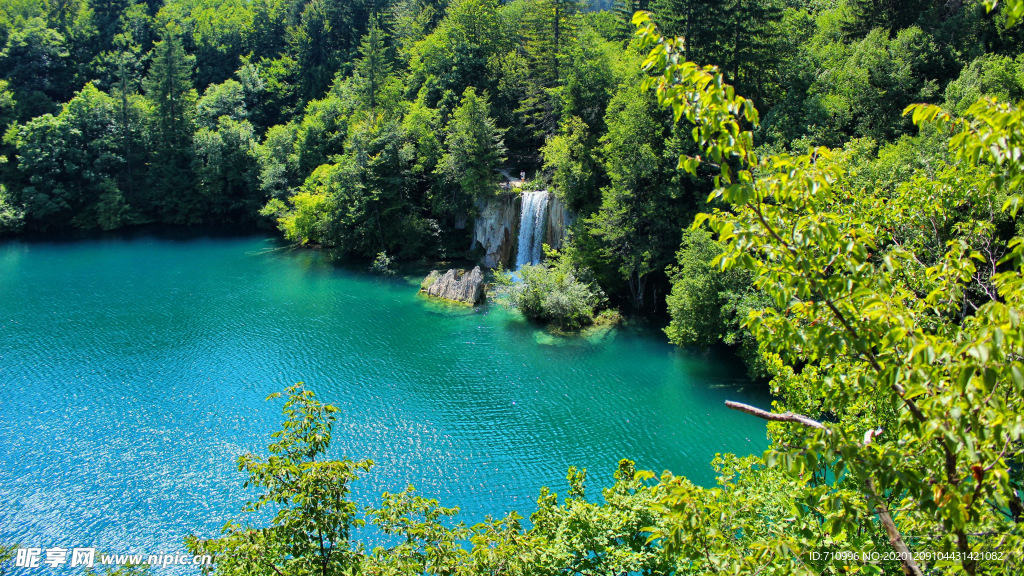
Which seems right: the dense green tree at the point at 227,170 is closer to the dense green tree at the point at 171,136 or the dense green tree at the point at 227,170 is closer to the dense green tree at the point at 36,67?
the dense green tree at the point at 171,136

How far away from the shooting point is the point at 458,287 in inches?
1332

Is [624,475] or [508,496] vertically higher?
[624,475]

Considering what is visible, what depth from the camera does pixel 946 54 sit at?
90.7 feet

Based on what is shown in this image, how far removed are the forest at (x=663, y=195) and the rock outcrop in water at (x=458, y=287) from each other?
477 centimetres

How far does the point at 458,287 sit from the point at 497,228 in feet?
21.8

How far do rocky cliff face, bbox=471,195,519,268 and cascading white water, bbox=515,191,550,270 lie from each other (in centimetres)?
100

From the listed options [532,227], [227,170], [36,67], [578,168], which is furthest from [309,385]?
[36,67]

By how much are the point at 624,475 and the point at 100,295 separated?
115ft

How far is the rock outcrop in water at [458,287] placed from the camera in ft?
109

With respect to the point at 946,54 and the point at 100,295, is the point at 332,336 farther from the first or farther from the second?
the point at 946,54

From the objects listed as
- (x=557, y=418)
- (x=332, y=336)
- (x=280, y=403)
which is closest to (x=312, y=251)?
(x=332, y=336)

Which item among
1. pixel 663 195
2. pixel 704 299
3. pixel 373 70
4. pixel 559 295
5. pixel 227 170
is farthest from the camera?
pixel 227 170

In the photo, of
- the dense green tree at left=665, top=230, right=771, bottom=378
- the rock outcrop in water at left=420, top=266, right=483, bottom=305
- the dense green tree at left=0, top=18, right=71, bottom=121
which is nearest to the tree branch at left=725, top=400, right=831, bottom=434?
the dense green tree at left=665, top=230, right=771, bottom=378

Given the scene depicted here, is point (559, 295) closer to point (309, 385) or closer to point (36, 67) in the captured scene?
point (309, 385)
